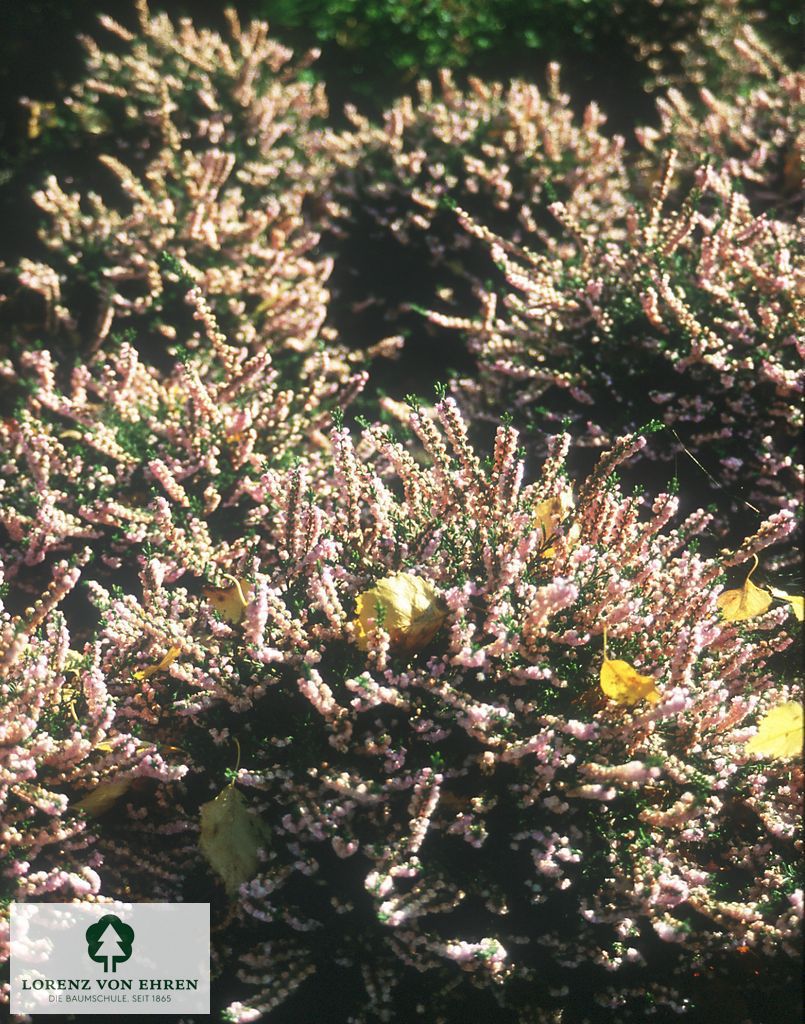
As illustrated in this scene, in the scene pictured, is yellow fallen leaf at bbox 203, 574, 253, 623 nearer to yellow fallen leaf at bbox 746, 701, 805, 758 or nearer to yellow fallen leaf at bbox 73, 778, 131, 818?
yellow fallen leaf at bbox 73, 778, 131, 818

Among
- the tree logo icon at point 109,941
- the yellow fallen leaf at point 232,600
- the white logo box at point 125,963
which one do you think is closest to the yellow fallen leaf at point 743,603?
the yellow fallen leaf at point 232,600

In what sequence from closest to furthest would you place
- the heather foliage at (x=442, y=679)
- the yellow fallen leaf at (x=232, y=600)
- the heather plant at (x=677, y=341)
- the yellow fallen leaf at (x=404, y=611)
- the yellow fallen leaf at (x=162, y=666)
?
1. the heather foliage at (x=442, y=679)
2. the yellow fallen leaf at (x=404, y=611)
3. the yellow fallen leaf at (x=162, y=666)
4. the yellow fallen leaf at (x=232, y=600)
5. the heather plant at (x=677, y=341)

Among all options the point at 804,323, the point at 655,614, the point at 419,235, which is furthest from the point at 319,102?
the point at 655,614

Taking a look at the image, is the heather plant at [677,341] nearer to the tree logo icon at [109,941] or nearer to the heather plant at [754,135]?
the heather plant at [754,135]

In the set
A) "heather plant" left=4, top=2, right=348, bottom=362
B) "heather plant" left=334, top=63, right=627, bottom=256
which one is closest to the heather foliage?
"heather plant" left=4, top=2, right=348, bottom=362

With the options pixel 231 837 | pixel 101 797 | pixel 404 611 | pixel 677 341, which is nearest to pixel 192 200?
pixel 677 341
